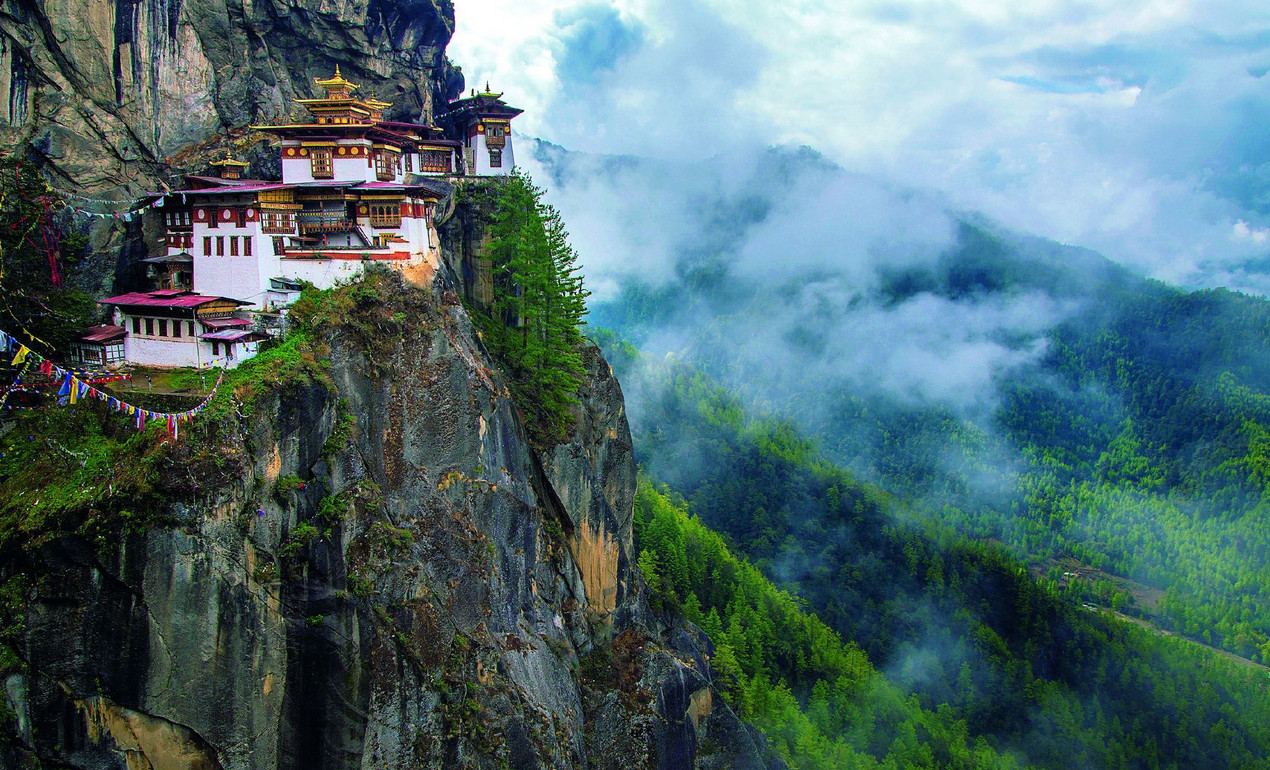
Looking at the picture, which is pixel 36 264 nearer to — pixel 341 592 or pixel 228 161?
pixel 228 161

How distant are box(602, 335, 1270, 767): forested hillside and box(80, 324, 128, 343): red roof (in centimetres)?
4510

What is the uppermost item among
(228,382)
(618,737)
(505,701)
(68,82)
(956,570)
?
(68,82)

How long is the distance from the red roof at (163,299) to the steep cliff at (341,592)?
545 cm

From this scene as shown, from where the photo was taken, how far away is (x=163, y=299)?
43.2 metres

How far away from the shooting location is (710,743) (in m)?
62.1

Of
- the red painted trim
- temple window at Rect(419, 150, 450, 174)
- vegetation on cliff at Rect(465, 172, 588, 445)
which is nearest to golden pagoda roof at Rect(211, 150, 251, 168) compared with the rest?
the red painted trim

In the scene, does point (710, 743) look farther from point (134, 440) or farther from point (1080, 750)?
point (1080, 750)

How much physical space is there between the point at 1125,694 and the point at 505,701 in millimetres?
114049

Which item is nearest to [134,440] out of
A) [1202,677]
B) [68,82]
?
[68,82]

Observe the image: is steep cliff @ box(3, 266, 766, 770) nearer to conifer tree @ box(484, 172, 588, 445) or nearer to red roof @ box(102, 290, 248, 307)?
conifer tree @ box(484, 172, 588, 445)

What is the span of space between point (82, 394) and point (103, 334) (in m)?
8.02

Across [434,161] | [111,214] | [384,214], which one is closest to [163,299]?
[111,214]

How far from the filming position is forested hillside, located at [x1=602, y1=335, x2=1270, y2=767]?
92.8 metres

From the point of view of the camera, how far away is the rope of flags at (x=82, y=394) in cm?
3425
